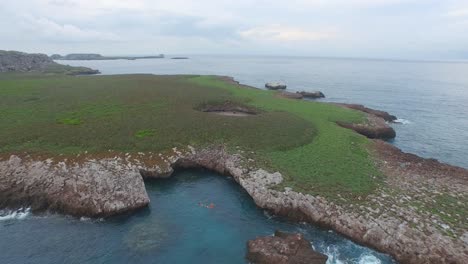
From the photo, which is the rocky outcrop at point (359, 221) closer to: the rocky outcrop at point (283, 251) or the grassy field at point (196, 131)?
the grassy field at point (196, 131)

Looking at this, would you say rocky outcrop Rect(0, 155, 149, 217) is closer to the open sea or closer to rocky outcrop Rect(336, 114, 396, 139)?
the open sea

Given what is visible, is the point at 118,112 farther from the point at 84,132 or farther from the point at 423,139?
the point at 423,139

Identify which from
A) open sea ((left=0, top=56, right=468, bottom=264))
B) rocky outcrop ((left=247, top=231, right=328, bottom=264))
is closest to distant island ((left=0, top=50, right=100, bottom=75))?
open sea ((left=0, top=56, right=468, bottom=264))

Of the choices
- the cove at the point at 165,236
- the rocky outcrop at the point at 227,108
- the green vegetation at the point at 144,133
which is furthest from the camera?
the rocky outcrop at the point at 227,108

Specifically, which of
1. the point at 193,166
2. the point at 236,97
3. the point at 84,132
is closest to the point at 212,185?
the point at 193,166

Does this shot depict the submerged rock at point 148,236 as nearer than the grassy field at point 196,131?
Yes

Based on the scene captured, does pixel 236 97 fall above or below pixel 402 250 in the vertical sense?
above

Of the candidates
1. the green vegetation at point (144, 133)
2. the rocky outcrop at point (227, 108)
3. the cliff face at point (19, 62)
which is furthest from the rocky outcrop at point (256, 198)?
the cliff face at point (19, 62)
